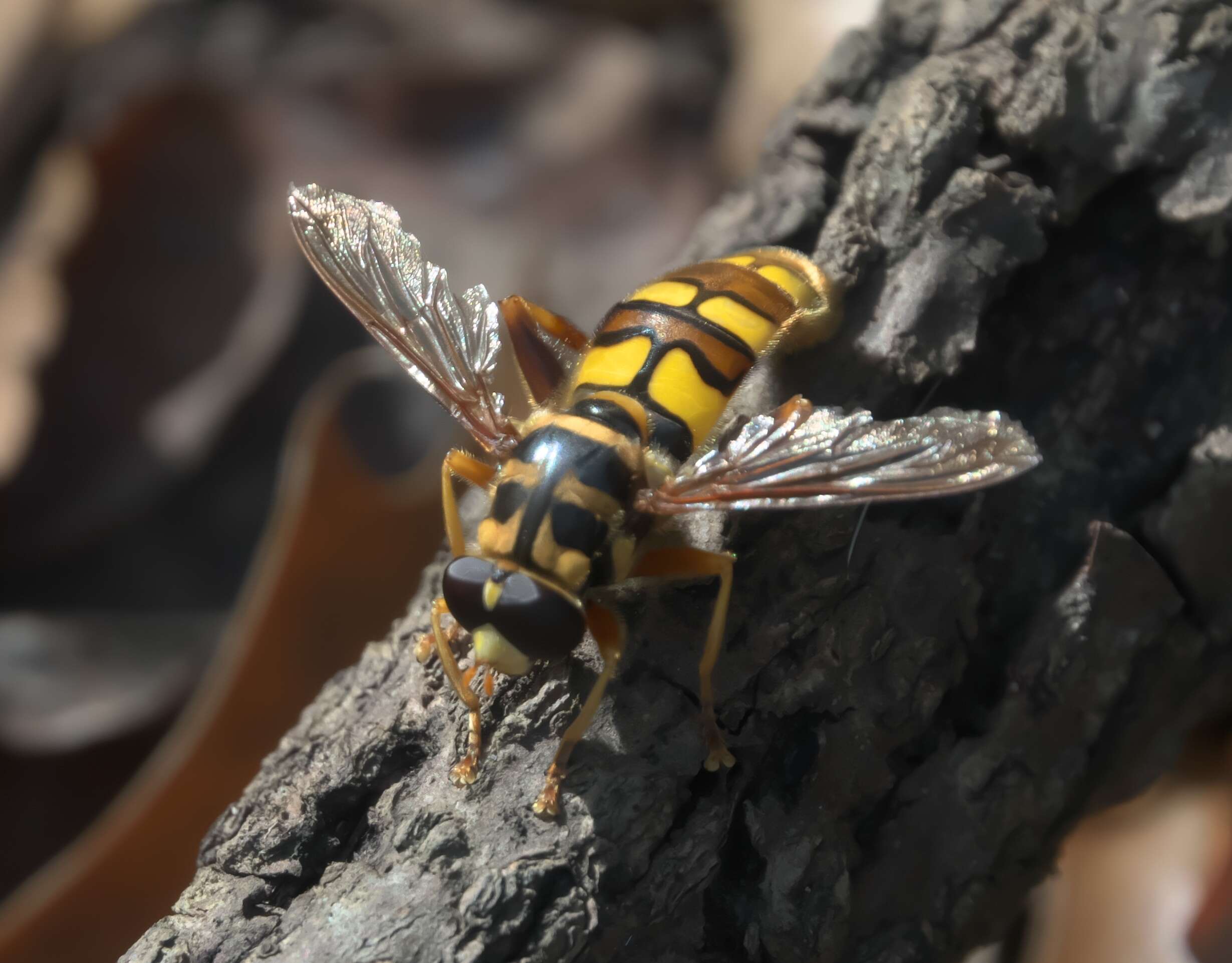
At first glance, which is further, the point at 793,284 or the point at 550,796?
the point at 793,284

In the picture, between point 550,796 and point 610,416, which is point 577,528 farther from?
point 550,796

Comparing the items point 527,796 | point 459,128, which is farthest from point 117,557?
point 527,796

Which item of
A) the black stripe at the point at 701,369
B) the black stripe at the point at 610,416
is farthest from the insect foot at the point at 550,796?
the black stripe at the point at 701,369

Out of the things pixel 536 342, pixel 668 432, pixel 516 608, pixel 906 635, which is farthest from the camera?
pixel 536 342

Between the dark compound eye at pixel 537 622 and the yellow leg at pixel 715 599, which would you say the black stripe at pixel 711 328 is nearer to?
the yellow leg at pixel 715 599

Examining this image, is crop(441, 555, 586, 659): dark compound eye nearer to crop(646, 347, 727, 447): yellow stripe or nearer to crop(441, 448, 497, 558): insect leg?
crop(441, 448, 497, 558): insect leg

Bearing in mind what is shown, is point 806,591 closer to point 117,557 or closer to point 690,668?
point 690,668

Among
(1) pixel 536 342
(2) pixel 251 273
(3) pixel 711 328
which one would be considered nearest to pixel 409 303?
(1) pixel 536 342
